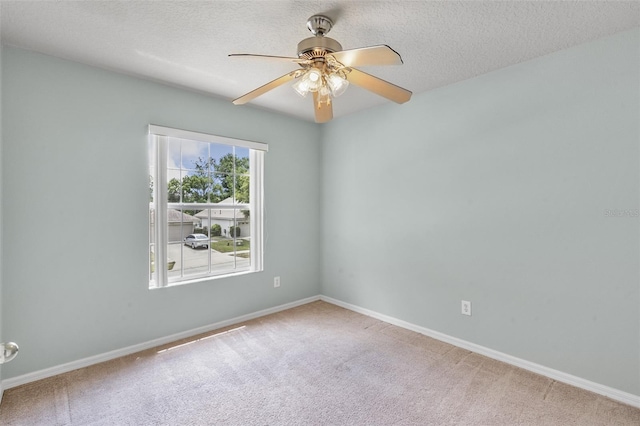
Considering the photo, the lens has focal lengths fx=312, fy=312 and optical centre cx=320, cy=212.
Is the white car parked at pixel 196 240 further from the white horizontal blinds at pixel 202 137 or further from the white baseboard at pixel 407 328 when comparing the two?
the white horizontal blinds at pixel 202 137

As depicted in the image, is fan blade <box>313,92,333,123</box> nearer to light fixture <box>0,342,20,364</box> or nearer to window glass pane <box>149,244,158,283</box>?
light fixture <box>0,342,20,364</box>

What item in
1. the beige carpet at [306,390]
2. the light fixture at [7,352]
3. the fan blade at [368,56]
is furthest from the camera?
the beige carpet at [306,390]

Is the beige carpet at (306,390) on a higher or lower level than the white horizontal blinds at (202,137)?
lower

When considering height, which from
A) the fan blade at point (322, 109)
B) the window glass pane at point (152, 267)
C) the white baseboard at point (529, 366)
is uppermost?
the fan blade at point (322, 109)

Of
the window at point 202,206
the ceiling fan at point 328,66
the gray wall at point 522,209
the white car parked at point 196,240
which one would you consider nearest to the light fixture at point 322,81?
the ceiling fan at point 328,66

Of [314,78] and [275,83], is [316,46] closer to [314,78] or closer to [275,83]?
[314,78]

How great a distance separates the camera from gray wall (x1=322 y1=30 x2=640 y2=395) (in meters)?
2.03

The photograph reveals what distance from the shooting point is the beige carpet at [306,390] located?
6.14 feet

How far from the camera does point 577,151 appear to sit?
2.16m

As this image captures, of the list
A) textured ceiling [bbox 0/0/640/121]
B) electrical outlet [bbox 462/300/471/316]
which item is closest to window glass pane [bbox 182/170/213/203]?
textured ceiling [bbox 0/0/640/121]

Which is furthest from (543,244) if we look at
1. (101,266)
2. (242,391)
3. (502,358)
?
(101,266)

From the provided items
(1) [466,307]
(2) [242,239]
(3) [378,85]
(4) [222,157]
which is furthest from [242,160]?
(1) [466,307]

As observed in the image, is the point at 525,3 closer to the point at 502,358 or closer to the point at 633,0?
the point at 633,0

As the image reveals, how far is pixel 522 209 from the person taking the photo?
2.42 m
